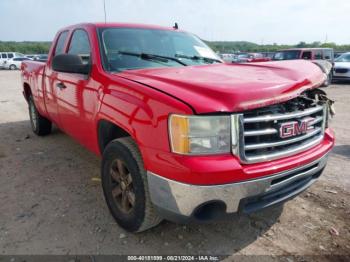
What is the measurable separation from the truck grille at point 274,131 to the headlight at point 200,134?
0.31 ft

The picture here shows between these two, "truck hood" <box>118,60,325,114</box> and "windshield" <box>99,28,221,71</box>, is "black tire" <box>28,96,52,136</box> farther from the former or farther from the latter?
"truck hood" <box>118,60,325,114</box>

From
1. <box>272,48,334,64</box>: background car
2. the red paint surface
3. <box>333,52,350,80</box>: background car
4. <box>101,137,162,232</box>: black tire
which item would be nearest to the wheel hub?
<box>101,137,162,232</box>: black tire

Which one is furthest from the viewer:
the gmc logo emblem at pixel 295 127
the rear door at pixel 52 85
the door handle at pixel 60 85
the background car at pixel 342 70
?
the background car at pixel 342 70

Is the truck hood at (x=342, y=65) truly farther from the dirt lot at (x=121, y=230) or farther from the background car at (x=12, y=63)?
the background car at (x=12, y=63)

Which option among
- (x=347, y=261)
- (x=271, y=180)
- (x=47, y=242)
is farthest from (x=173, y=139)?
(x=347, y=261)

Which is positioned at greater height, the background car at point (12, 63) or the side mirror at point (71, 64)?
the background car at point (12, 63)

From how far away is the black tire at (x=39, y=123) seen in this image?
5469 mm

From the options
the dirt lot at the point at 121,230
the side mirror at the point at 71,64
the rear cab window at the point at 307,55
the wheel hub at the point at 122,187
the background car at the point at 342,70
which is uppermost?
the rear cab window at the point at 307,55

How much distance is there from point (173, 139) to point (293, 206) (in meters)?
1.75

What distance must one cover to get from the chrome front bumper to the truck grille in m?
0.15

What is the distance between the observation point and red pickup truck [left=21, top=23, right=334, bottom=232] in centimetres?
198

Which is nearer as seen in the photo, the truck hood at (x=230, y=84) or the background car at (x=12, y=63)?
the truck hood at (x=230, y=84)

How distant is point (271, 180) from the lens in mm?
2123

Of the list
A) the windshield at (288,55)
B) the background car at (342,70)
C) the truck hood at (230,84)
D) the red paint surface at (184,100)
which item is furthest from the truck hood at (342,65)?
the truck hood at (230,84)
